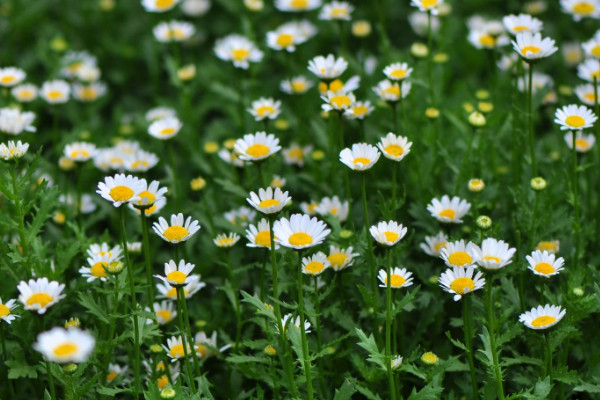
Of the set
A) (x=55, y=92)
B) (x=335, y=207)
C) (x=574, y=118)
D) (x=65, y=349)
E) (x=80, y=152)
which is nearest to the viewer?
(x=65, y=349)

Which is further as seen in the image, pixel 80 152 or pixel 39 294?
pixel 80 152

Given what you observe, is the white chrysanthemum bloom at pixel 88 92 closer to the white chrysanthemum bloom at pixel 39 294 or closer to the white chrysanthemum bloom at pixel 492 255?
the white chrysanthemum bloom at pixel 39 294

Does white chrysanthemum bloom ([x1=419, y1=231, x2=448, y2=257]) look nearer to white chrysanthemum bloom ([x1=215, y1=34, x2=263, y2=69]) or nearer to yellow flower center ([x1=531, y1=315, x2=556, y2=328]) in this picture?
yellow flower center ([x1=531, y1=315, x2=556, y2=328])

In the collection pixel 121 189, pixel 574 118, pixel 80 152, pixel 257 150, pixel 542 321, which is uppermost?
pixel 80 152

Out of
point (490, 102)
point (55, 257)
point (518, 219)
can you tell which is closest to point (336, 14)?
point (490, 102)

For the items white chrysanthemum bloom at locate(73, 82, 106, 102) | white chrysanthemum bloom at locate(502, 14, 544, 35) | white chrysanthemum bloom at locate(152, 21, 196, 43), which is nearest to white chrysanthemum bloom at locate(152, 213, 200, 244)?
white chrysanthemum bloom at locate(502, 14, 544, 35)

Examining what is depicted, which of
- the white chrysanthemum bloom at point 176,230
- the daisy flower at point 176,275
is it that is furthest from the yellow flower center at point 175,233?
the daisy flower at point 176,275

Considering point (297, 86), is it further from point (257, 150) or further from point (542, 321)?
point (542, 321)

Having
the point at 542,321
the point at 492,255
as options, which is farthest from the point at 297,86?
the point at 542,321
